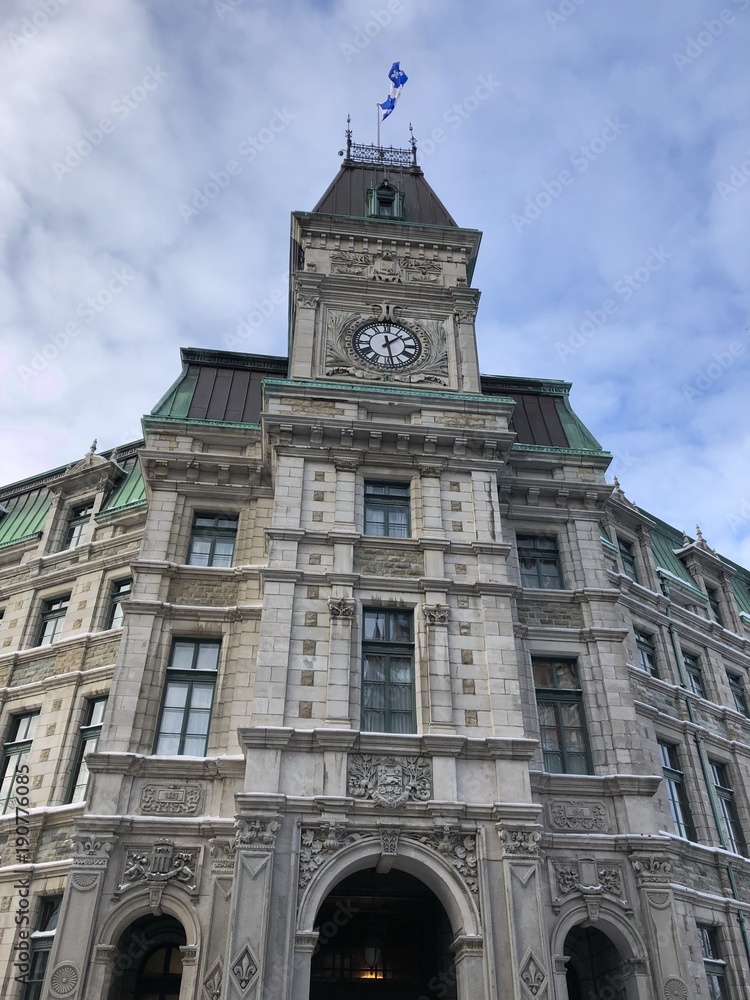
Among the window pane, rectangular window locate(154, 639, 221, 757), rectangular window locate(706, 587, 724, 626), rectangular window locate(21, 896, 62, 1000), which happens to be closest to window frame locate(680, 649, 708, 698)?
rectangular window locate(706, 587, 724, 626)

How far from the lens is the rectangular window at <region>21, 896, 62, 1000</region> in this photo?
20420 mm

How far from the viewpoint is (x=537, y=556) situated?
2681 cm

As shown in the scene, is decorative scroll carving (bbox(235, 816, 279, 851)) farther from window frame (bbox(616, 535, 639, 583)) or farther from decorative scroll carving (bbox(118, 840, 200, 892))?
window frame (bbox(616, 535, 639, 583))

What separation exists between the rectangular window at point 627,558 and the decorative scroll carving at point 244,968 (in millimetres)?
17985

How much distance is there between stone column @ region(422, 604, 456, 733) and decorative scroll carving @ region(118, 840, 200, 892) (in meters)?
6.11

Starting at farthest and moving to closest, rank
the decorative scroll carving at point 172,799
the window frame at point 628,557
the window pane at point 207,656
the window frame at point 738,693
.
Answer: the window frame at point 738,693 < the window frame at point 628,557 < the window pane at point 207,656 < the decorative scroll carving at point 172,799

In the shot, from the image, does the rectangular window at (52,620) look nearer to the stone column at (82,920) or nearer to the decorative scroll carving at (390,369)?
the stone column at (82,920)

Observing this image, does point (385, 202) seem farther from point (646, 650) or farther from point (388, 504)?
point (646, 650)

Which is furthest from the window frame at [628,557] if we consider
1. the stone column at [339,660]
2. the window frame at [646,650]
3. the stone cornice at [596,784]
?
the stone column at [339,660]

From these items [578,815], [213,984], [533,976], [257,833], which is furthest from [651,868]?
[213,984]

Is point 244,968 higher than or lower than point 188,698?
lower

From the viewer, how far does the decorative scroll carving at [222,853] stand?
19.6 m

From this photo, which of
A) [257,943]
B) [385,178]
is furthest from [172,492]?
[385,178]

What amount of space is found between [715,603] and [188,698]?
873 inches
